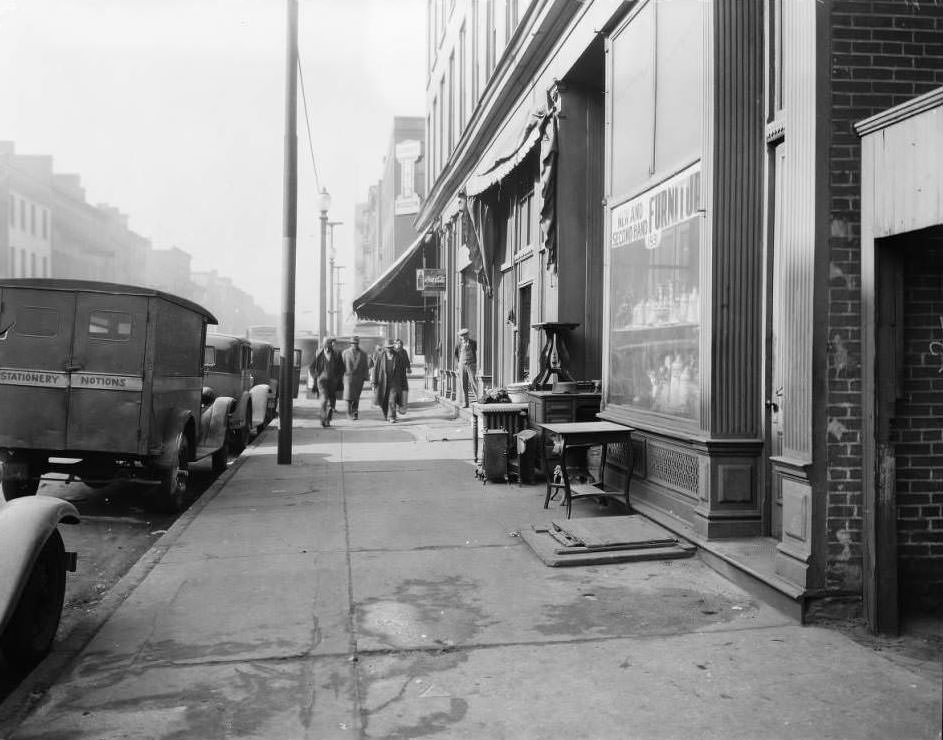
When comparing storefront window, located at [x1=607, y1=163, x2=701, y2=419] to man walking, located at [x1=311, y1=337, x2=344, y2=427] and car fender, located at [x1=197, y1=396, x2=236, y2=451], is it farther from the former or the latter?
man walking, located at [x1=311, y1=337, x2=344, y2=427]

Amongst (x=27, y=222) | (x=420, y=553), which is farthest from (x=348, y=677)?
(x=27, y=222)

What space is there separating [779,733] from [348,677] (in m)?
2.01

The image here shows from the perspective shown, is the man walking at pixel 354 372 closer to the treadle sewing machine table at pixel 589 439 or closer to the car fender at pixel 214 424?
the car fender at pixel 214 424

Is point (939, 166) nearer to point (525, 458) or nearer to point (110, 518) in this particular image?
point (525, 458)

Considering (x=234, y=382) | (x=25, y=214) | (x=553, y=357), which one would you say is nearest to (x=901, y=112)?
(x=553, y=357)

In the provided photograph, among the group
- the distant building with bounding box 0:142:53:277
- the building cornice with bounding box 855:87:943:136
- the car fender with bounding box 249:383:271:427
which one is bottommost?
the car fender with bounding box 249:383:271:427

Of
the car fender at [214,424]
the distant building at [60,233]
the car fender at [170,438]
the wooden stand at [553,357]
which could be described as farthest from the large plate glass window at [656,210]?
the distant building at [60,233]

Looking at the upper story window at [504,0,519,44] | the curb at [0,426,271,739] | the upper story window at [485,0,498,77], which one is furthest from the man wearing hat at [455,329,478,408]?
the curb at [0,426,271,739]

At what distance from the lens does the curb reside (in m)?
3.80

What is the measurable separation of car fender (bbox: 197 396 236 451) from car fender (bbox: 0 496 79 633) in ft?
20.7

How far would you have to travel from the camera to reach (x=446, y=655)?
14.6 ft

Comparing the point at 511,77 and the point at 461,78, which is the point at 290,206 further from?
the point at 461,78

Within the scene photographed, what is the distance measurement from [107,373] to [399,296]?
19629 mm

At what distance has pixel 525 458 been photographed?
33.0ft
